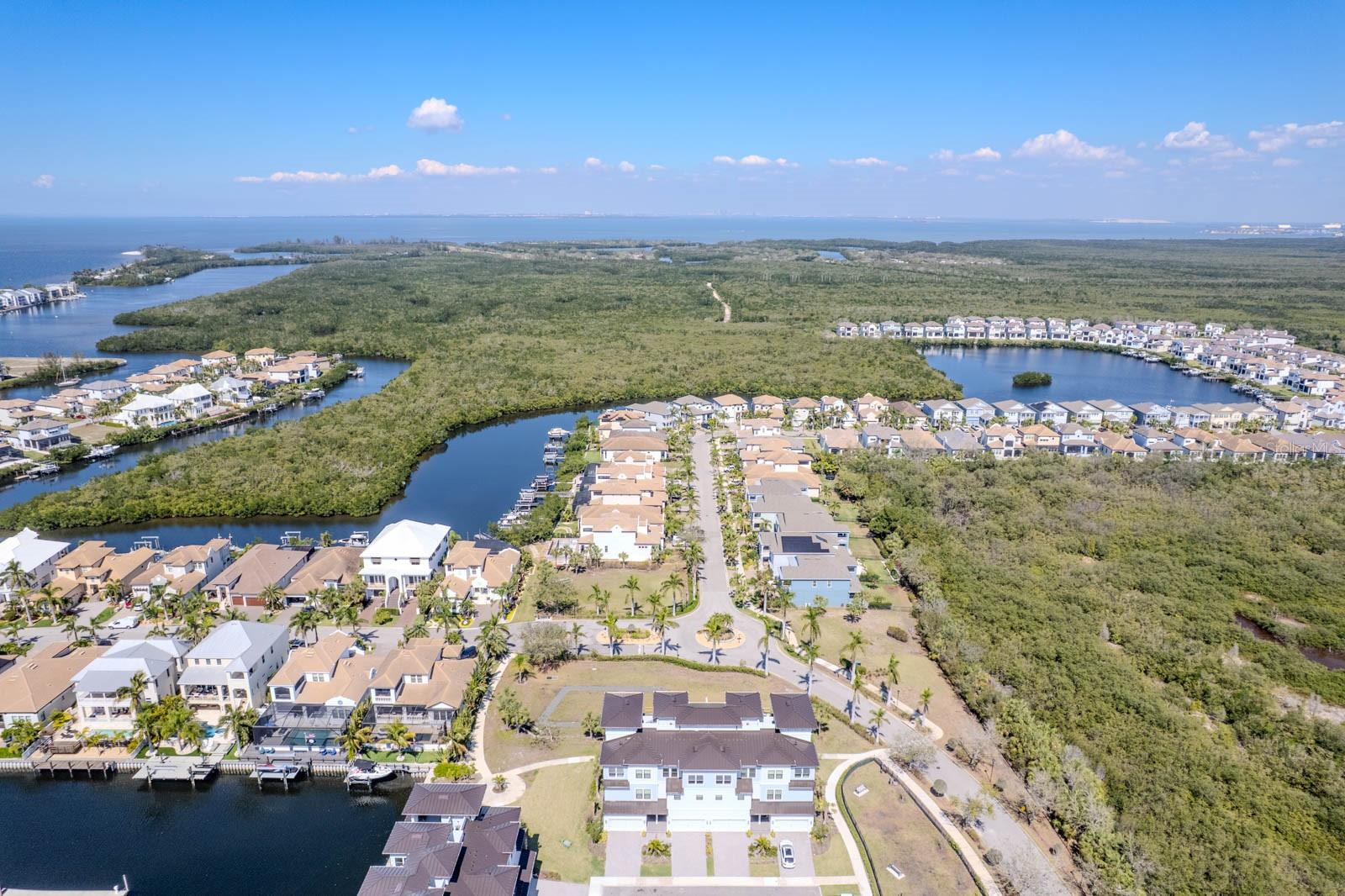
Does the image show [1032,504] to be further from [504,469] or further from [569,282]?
[569,282]

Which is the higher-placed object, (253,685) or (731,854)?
(253,685)

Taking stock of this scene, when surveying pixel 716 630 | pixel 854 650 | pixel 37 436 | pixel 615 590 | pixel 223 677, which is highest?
pixel 37 436

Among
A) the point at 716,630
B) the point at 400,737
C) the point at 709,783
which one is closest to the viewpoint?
the point at 709,783

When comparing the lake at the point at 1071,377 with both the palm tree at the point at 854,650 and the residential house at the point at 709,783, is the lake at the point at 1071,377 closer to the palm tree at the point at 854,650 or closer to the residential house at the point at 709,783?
the palm tree at the point at 854,650

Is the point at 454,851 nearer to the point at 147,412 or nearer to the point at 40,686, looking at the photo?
the point at 40,686

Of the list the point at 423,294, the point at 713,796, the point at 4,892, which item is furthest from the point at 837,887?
the point at 423,294

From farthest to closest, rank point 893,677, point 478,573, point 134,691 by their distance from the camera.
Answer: point 478,573
point 893,677
point 134,691

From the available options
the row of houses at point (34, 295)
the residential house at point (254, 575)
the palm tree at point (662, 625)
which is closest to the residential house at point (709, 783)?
the palm tree at point (662, 625)

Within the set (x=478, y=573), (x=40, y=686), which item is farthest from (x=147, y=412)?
(x=478, y=573)

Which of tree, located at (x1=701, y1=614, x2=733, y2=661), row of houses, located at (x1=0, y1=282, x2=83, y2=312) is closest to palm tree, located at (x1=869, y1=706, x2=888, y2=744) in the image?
tree, located at (x1=701, y1=614, x2=733, y2=661)
